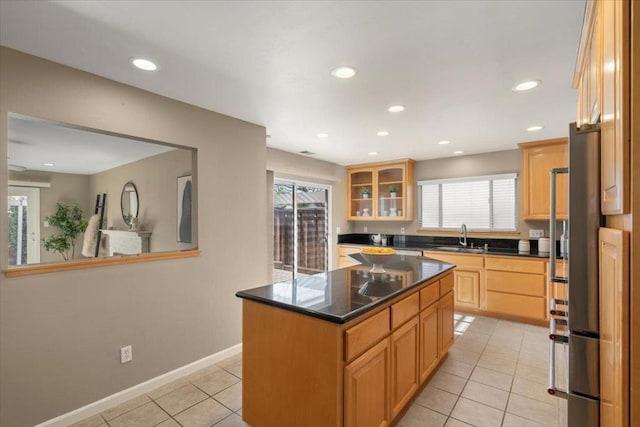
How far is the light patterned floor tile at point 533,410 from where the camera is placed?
82.6 inches

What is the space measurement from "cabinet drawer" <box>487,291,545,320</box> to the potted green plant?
185 inches

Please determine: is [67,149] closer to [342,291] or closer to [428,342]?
[342,291]

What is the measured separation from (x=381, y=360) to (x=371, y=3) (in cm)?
187

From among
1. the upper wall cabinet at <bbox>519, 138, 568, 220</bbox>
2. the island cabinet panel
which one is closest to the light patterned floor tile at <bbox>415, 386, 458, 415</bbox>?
the island cabinet panel

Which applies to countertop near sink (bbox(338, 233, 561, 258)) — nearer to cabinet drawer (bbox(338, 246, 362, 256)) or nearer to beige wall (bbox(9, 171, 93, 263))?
cabinet drawer (bbox(338, 246, 362, 256))

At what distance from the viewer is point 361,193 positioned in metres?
6.05

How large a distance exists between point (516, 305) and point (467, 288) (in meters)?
0.62

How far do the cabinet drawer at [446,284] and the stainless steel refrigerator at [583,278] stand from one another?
1.56 meters

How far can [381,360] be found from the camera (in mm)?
1762

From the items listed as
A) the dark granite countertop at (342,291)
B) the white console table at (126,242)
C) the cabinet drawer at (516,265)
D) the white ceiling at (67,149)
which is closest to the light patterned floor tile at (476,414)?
the dark granite countertop at (342,291)

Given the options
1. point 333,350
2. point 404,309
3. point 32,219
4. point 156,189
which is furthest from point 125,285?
point 404,309

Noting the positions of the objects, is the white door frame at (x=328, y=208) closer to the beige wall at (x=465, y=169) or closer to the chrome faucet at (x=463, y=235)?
the beige wall at (x=465, y=169)

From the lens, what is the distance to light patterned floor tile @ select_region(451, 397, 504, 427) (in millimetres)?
2076

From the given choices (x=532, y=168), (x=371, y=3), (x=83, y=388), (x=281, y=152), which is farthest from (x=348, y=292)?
(x=532, y=168)
